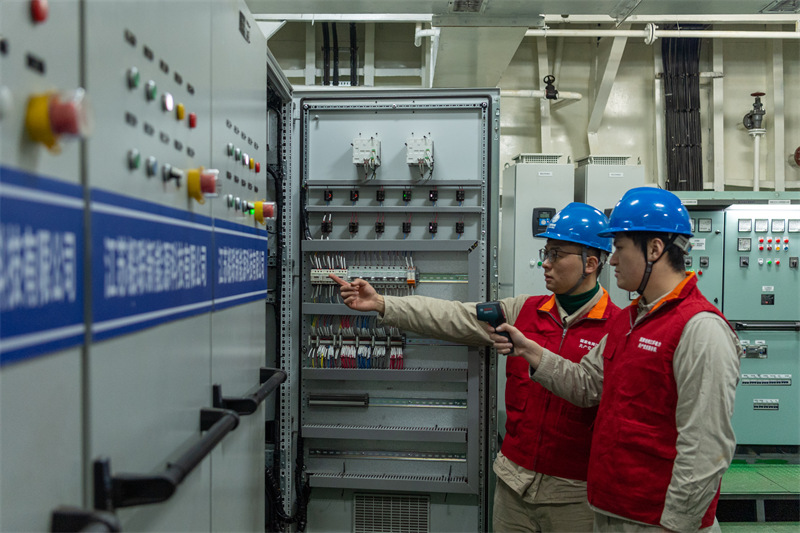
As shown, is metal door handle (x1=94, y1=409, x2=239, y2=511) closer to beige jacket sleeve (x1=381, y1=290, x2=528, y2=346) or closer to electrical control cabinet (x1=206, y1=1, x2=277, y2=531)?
electrical control cabinet (x1=206, y1=1, x2=277, y2=531)

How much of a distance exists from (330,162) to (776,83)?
488 cm

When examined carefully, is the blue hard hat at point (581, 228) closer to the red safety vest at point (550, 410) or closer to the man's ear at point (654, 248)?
the red safety vest at point (550, 410)

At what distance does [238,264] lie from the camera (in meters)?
1.61

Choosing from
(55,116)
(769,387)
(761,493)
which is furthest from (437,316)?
(769,387)

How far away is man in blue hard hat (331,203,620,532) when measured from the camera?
2104mm

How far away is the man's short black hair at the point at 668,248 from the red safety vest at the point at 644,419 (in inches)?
2.2

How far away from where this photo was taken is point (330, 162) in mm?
3025

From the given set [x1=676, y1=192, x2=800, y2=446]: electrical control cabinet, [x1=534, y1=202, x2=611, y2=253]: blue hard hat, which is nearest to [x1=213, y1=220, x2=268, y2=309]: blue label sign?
[x1=534, y1=202, x2=611, y2=253]: blue hard hat

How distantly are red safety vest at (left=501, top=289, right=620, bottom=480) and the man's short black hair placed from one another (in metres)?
0.50

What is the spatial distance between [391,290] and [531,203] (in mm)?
1285

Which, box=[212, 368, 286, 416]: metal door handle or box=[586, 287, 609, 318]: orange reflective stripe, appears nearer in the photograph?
box=[212, 368, 286, 416]: metal door handle

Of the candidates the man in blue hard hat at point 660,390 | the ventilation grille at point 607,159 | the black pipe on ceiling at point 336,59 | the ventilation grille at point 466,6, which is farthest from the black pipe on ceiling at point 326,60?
the man in blue hard hat at point 660,390

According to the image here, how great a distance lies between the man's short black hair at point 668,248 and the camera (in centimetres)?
175

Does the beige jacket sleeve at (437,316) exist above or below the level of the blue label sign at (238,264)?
below
